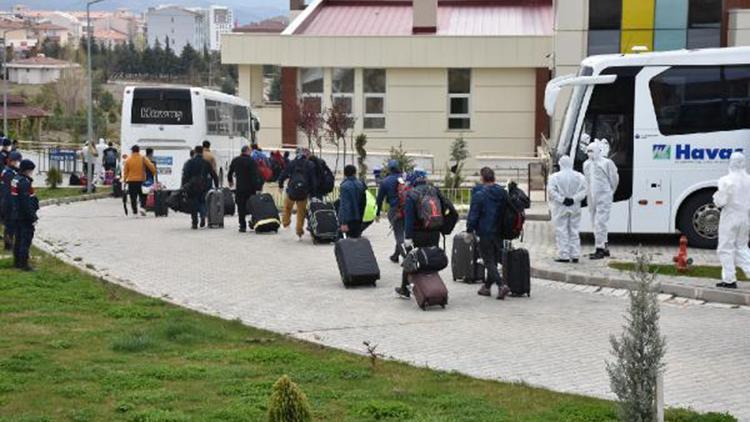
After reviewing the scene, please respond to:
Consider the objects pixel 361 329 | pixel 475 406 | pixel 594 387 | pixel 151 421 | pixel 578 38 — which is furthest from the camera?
pixel 578 38

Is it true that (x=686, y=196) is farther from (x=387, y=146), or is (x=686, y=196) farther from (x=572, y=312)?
(x=387, y=146)

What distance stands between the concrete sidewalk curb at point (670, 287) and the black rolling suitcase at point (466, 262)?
1.16 metres

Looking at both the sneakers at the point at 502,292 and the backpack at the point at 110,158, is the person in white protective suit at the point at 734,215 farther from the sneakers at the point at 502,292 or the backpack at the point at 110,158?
the backpack at the point at 110,158

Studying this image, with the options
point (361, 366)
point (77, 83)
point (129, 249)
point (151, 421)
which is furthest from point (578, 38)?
point (77, 83)

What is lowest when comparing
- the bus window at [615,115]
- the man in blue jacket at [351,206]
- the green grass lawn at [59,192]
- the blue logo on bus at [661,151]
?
the green grass lawn at [59,192]

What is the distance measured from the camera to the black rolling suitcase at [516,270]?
16.7 meters

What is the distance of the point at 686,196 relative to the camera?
71.4 feet

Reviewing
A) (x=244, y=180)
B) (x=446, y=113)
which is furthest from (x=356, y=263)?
(x=446, y=113)

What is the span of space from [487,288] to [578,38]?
20610 millimetres

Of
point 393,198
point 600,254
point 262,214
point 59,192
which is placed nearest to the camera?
point 393,198

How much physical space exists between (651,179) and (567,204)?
3.05 m

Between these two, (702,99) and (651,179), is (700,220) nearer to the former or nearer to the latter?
(651,179)

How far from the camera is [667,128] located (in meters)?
22.0

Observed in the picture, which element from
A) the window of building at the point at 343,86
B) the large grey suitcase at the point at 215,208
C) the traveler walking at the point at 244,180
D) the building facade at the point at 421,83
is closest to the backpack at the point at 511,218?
the traveler walking at the point at 244,180
